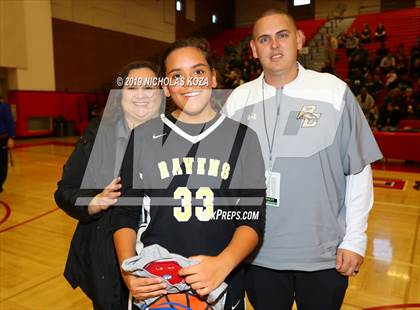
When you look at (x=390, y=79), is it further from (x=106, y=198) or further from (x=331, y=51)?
(x=106, y=198)

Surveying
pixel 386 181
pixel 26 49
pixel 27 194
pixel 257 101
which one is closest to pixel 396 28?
pixel 386 181

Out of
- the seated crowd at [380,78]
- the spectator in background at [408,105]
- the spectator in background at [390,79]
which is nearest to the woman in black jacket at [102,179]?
the seated crowd at [380,78]

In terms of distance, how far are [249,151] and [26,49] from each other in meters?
14.9

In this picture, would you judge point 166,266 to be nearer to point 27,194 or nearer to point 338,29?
point 27,194

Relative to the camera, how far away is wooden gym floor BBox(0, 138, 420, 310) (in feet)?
9.42

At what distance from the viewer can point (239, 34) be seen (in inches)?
910

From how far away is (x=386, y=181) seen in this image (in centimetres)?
685

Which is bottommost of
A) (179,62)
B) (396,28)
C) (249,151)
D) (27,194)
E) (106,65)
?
(27,194)

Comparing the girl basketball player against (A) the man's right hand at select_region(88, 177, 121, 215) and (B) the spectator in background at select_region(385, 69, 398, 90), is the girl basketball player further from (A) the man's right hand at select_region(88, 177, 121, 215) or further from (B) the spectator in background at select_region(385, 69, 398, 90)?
(B) the spectator in background at select_region(385, 69, 398, 90)

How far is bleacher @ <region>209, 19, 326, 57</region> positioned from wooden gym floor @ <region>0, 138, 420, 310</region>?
15.3 metres

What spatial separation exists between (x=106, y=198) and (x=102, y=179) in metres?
0.23

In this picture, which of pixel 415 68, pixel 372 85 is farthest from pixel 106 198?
pixel 415 68

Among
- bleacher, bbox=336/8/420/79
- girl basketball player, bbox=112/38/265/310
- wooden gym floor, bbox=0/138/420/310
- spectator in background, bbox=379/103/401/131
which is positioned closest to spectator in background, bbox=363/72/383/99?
spectator in background, bbox=379/103/401/131

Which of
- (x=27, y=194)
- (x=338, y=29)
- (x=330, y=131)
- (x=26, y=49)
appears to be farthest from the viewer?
(x=338, y=29)
